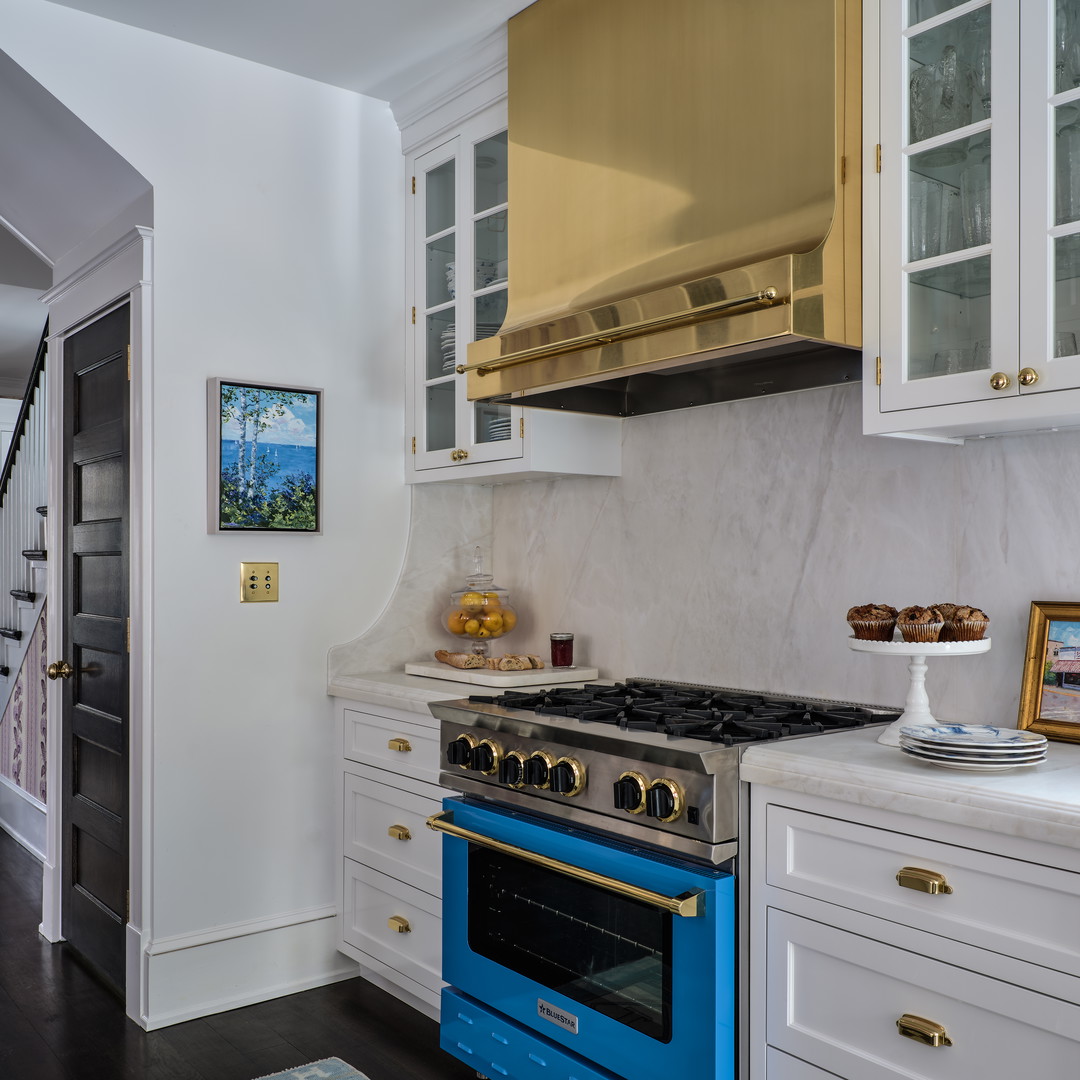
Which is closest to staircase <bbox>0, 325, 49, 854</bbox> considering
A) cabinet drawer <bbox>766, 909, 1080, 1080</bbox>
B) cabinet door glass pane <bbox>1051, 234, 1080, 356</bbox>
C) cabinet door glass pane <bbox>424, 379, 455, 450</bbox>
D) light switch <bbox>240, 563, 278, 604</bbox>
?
light switch <bbox>240, 563, 278, 604</bbox>

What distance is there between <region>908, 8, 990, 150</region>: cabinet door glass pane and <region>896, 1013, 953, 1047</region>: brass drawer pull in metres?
1.44

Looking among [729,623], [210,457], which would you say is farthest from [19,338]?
[729,623]

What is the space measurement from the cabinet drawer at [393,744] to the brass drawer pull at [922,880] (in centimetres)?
133

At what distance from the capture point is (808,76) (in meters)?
1.97

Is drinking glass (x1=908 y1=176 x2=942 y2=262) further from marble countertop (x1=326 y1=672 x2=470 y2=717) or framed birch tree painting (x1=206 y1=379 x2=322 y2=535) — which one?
framed birch tree painting (x1=206 y1=379 x2=322 y2=535)

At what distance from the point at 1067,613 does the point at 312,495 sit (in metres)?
2.05

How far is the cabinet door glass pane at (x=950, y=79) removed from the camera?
71.0 inches

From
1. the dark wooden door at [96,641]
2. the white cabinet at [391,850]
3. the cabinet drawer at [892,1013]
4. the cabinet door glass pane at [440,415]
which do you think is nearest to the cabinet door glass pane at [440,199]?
the cabinet door glass pane at [440,415]

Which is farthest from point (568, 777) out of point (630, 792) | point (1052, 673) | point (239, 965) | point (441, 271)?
point (441, 271)

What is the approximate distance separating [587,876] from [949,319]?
1.23 metres

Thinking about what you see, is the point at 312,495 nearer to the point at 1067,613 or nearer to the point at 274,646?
the point at 274,646

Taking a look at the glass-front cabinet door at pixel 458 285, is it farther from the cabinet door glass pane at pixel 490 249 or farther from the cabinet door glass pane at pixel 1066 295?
the cabinet door glass pane at pixel 1066 295

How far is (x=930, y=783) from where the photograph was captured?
1.59 m

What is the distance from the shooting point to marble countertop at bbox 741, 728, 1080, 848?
145 centimetres
